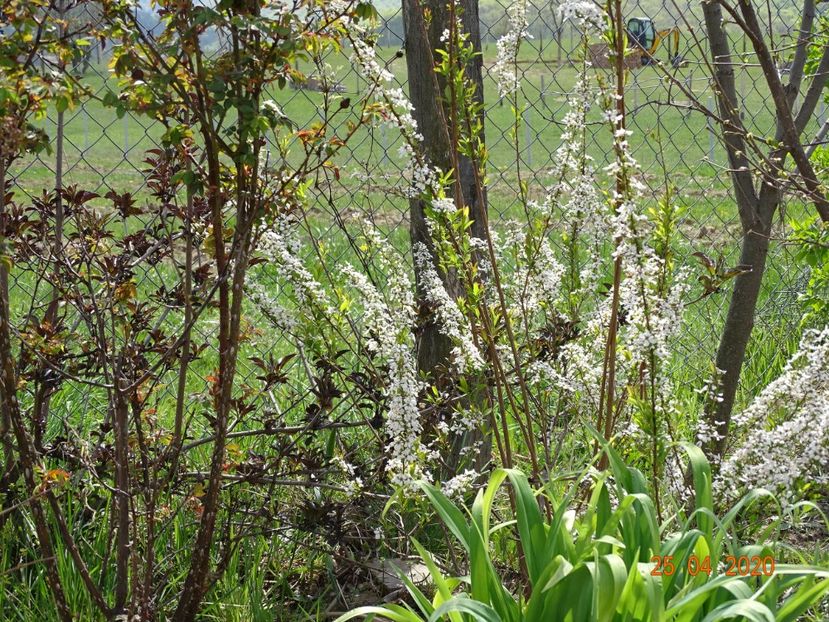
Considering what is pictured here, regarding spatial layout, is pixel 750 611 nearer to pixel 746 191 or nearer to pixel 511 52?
pixel 511 52

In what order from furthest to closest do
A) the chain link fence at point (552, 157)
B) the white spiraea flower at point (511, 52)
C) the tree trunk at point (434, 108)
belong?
the tree trunk at point (434, 108) < the chain link fence at point (552, 157) < the white spiraea flower at point (511, 52)

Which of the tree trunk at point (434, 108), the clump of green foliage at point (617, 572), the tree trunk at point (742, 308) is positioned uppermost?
the tree trunk at point (434, 108)

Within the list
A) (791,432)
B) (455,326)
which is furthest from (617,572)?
(455,326)

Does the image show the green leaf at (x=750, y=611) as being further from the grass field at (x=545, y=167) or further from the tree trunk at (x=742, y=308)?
the tree trunk at (x=742, y=308)

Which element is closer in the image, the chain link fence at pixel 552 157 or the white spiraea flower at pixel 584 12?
the white spiraea flower at pixel 584 12

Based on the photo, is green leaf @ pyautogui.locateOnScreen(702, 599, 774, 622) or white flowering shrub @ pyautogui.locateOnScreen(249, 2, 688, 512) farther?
white flowering shrub @ pyautogui.locateOnScreen(249, 2, 688, 512)

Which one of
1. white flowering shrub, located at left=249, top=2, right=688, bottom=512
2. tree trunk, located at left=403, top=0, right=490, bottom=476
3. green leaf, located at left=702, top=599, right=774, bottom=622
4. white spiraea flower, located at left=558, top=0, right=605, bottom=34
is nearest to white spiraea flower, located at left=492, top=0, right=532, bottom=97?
white flowering shrub, located at left=249, top=2, right=688, bottom=512

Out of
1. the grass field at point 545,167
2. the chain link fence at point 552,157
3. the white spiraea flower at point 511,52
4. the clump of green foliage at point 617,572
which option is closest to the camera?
the clump of green foliage at point 617,572

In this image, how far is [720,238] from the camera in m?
7.84

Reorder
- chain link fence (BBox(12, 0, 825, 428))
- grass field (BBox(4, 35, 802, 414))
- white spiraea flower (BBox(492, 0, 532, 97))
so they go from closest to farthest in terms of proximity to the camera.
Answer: white spiraea flower (BBox(492, 0, 532, 97)) < chain link fence (BBox(12, 0, 825, 428)) < grass field (BBox(4, 35, 802, 414))

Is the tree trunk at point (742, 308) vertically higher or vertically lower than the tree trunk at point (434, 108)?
lower

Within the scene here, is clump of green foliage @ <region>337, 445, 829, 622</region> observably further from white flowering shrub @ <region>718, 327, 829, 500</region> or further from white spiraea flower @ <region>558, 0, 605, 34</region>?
white spiraea flower @ <region>558, 0, 605, 34</region>

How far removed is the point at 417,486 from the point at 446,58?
3.41 ft

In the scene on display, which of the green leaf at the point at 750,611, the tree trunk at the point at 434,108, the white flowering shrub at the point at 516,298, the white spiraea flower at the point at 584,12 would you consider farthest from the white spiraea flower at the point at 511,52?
the green leaf at the point at 750,611
